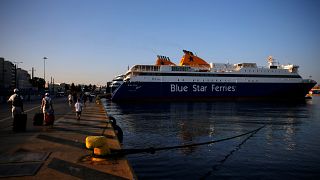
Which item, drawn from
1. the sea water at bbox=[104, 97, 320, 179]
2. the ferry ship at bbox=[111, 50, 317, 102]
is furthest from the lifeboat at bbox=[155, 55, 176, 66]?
the sea water at bbox=[104, 97, 320, 179]

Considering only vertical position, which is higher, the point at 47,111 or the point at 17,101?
the point at 17,101

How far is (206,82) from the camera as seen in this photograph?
60750mm

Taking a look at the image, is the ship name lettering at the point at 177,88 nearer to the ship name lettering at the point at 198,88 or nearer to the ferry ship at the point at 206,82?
the ferry ship at the point at 206,82

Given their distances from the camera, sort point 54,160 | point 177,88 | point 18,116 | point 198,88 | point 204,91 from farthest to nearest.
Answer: point 204,91 < point 198,88 < point 177,88 < point 18,116 < point 54,160

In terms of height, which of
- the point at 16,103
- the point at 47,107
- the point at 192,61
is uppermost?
the point at 192,61

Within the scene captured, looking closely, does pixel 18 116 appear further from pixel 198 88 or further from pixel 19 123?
pixel 198 88

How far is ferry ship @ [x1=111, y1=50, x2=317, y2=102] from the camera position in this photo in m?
56.9

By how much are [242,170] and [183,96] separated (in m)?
49.7

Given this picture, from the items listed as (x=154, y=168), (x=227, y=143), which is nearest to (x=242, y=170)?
(x=154, y=168)

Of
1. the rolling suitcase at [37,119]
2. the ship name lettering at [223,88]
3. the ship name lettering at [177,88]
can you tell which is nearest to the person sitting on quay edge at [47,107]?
the rolling suitcase at [37,119]

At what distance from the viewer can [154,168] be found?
377 inches

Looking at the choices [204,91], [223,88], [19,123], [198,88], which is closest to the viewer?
[19,123]

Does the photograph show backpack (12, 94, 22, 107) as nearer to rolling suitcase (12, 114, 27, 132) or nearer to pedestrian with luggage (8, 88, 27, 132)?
pedestrian with luggage (8, 88, 27, 132)

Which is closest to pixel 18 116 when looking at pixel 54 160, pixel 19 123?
pixel 19 123
